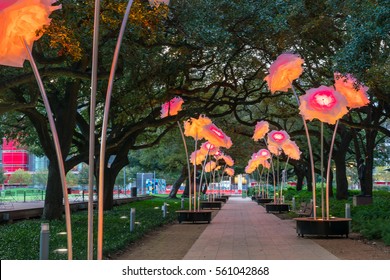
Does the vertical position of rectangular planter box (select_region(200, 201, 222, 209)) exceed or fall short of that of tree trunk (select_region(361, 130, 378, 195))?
it falls short

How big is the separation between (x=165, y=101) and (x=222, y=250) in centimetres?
985

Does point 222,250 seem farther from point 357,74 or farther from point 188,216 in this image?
point 188,216

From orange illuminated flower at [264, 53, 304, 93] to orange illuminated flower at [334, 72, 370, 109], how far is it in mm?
1067

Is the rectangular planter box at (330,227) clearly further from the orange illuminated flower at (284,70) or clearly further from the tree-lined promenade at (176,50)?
the orange illuminated flower at (284,70)

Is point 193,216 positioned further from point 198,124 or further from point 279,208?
point 279,208

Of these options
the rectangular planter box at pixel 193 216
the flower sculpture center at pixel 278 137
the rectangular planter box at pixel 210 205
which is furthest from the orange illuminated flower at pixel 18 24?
the rectangular planter box at pixel 210 205

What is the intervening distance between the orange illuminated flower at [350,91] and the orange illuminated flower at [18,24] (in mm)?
9690

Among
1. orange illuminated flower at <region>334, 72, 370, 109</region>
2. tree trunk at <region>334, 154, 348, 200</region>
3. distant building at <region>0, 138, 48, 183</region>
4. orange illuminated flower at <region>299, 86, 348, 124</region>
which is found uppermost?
distant building at <region>0, 138, 48, 183</region>

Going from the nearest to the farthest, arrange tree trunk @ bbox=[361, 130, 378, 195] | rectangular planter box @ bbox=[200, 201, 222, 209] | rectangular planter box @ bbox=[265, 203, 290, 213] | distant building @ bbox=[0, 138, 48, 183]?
tree trunk @ bbox=[361, 130, 378, 195] < rectangular planter box @ bbox=[265, 203, 290, 213] < rectangular planter box @ bbox=[200, 201, 222, 209] < distant building @ bbox=[0, 138, 48, 183]

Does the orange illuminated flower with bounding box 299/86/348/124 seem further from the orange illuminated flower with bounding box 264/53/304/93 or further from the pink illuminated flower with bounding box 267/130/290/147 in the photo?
the pink illuminated flower with bounding box 267/130/290/147

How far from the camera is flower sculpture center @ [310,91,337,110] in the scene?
16375 millimetres

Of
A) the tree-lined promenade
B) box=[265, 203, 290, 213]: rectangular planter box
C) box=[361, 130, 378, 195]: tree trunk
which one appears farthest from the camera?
box=[265, 203, 290, 213]: rectangular planter box

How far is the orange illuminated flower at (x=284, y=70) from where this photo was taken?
A: 16625mm

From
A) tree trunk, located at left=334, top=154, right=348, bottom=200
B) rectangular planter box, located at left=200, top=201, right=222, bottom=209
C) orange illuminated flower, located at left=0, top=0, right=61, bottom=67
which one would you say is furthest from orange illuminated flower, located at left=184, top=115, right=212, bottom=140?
rectangular planter box, located at left=200, top=201, right=222, bottom=209
